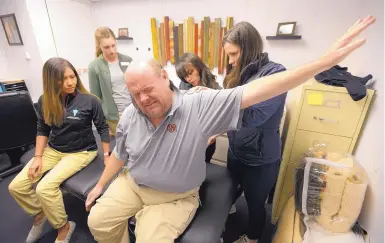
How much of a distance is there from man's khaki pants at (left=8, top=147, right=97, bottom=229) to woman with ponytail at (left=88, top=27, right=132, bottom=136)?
675 mm

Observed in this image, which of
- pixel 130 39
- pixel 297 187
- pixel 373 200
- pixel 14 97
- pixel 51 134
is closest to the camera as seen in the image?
pixel 373 200

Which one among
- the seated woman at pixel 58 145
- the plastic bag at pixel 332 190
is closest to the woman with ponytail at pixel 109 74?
the seated woman at pixel 58 145

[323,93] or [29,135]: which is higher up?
[323,93]

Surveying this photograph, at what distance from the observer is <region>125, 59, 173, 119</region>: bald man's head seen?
3.06 ft

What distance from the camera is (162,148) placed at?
39.3 inches

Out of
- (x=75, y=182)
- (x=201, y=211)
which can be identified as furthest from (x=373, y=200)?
(x=75, y=182)

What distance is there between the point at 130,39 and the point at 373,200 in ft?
10.1

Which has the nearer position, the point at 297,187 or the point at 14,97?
the point at 297,187

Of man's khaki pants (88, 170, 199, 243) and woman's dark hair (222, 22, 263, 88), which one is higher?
woman's dark hair (222, 22, 263, 88)

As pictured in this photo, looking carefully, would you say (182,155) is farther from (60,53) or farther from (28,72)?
(28,72)

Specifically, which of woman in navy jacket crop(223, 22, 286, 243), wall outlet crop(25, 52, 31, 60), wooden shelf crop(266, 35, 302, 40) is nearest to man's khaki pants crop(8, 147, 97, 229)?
woman in navy jacket crop(223, 22, 286, 243)

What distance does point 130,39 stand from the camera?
2871 millimetres

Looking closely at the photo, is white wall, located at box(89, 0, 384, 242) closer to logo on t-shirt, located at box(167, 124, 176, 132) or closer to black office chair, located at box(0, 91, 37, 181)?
logo on t-shirt, located at box(167, 124, 176, 132)

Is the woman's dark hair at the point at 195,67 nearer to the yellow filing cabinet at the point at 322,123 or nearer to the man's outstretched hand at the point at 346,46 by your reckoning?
the yellow filing cabinet at the point at 322,123
